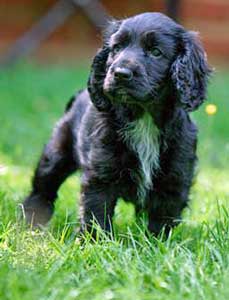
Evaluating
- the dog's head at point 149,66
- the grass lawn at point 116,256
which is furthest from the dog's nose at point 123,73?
the grass lawn at point 116,256

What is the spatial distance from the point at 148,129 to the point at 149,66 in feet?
1.21

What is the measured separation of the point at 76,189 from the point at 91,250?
187 centimetres

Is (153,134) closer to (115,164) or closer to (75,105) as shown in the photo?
(115,164)

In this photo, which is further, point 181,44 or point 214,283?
point 181,44

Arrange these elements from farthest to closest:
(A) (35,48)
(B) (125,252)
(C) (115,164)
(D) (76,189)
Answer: (A) (35,48) < (D) (76,189) < (C) (115,164) < (B) (125,252)

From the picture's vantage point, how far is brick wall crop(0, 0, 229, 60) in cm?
1228

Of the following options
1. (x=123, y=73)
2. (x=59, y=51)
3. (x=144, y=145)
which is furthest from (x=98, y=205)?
(x=59, y=51)

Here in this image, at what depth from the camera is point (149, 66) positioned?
157 inches

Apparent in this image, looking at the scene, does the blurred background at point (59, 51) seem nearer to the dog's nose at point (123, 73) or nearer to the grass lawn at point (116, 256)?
the grass lawn at point (116, 256)

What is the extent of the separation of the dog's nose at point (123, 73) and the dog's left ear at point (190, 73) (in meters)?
0.32

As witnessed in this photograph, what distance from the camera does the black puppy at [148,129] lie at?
13.4 feet

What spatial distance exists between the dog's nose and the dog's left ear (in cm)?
32

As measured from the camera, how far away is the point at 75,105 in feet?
15.9

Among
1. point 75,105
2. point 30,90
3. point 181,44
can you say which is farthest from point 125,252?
Result: point 30,90
